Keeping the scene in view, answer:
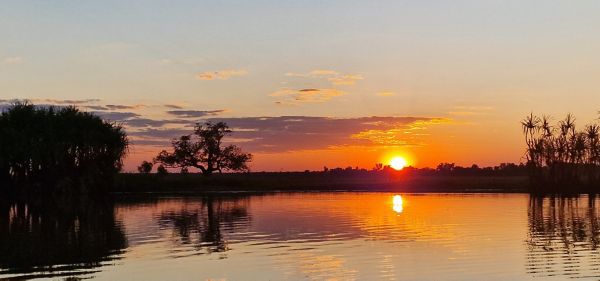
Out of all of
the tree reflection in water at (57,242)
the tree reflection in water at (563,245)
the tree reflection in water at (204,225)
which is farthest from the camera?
the tree reflection in water at (204,225)

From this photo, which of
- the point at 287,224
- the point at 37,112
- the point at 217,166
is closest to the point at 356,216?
the point at 287,224

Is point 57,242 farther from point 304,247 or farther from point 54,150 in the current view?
point 54,150

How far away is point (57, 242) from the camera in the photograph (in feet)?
108

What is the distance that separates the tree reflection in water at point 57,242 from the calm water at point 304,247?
49 mm

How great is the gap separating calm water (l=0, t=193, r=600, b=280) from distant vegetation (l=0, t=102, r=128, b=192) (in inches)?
1366

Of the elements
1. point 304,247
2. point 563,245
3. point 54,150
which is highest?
point 54,150

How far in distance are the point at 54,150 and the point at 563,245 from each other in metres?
68.1

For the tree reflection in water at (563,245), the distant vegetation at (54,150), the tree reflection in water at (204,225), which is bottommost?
the tree reflection in water at (563,245)

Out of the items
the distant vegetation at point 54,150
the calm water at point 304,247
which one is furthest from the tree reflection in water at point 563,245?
the distant vegetation at point 54,150

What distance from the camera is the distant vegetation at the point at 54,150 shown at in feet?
271

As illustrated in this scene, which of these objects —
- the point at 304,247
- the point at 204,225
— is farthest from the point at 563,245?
the point at 204,225

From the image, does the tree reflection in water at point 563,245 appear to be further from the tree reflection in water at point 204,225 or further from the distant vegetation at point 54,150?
the distant vegetation at point 54,150

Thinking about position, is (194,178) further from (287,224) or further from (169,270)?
(169,270)

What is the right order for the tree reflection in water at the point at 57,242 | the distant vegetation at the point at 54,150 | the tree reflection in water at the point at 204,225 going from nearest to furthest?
the tree reflection in water at the point at 57,242 < the tree reflection in water at the point at 204,225 < the distant vegetation at the point at 54,150
